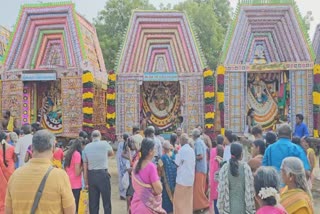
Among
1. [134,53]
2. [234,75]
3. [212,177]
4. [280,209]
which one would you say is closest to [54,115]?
[134,53]

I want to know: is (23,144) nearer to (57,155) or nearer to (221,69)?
(57,155)

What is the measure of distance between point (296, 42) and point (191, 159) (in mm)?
10038

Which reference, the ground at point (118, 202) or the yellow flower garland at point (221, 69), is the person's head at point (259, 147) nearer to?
the ground at point (118, 202)

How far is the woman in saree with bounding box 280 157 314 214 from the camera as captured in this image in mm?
3512

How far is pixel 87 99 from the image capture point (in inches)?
595

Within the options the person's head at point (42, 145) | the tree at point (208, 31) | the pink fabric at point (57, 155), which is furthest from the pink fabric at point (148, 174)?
the tree at point (208, 31)

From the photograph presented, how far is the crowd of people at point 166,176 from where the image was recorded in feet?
11.2

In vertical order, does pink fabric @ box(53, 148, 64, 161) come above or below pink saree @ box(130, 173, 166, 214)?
above

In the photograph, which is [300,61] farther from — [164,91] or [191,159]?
[191,159]

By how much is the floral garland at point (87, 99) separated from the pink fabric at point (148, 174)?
10.5 metres

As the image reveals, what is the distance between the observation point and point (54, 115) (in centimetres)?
1672

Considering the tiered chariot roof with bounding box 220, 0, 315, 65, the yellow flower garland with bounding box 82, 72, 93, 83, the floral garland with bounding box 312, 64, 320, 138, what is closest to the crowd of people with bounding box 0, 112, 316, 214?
the yellow flower garland with bounding box 82, 72, 93, 83

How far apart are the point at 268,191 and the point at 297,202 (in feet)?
1.14

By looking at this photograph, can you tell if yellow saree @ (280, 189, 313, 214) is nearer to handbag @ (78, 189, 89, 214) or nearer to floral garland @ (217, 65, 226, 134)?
handbag @ (78, 189, 89, 214)
